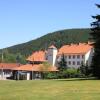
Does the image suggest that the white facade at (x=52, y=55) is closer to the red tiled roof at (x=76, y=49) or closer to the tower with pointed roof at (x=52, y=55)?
the tower with pointed roof at (x=52, y=55)

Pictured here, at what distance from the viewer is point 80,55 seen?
448ft

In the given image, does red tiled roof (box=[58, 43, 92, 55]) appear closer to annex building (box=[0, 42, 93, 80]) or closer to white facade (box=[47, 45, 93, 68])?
annex building (box=[0, 42, 93, 80])

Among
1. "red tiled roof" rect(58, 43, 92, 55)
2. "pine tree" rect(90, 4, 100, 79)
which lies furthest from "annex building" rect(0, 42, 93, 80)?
"pine tree" rect(90, 4, 100, 79)

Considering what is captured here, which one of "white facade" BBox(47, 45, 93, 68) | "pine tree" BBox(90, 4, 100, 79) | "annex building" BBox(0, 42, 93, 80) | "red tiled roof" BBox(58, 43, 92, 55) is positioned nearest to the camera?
"pine tree" BBox(90, 4, 100, 79)

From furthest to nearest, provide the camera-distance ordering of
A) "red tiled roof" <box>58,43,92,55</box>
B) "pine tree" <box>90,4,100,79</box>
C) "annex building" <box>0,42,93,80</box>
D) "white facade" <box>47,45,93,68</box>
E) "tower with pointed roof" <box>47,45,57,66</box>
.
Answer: "tower with pointed roof" <box>47,45,57,66</box>
"red tiled roof" <box>58,43,92,55</box>
"white facade" <box>47,45,93,68</box>
"annex building" <box>0,42,93,80</box>
"pine tree" <box>90,4,100,79</box>

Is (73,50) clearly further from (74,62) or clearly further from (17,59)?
(17,59)

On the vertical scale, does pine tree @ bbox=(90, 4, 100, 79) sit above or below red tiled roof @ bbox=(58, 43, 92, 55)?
below

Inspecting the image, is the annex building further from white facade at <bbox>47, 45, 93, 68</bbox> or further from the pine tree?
the pine tree

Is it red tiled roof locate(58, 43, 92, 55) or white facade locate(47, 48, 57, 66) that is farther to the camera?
white facade locate(47, 48, 57, 66)

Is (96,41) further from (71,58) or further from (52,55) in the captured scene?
Result: (71,58)

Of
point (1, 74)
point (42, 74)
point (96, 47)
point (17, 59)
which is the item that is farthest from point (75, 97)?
point (17, 59)

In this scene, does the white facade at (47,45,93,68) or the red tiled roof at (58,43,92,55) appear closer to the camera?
the white facade at (47,45,93,68)

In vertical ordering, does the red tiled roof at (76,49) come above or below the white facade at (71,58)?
above

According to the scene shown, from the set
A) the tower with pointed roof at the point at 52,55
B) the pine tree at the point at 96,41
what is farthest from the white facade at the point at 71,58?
the pine tree at the point at 96,41
